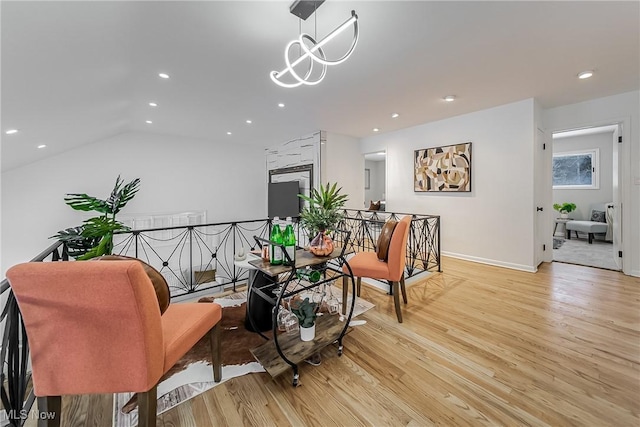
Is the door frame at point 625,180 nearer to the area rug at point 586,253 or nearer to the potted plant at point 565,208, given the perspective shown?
the area rug at point 586,253

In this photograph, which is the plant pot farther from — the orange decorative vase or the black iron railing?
the black iron railing

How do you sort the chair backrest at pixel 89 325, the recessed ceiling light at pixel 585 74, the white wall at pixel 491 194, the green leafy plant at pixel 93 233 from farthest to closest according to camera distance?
the white wall at pixel 491 194 → the recessed ceiling light at pixel 585 74 → the green leafy plant at pixel 93 233 → the chair backrest at pixel 89 325

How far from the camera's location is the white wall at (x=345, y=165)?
5.47 meters

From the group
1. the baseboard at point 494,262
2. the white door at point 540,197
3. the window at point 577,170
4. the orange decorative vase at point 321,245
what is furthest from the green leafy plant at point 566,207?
the orange decorative vase at point 321,245

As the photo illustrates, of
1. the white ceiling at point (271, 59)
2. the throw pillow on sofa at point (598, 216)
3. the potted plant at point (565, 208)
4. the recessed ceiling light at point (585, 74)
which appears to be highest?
the recessed ceiling light at point (585, 74)

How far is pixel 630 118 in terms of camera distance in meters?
3.35

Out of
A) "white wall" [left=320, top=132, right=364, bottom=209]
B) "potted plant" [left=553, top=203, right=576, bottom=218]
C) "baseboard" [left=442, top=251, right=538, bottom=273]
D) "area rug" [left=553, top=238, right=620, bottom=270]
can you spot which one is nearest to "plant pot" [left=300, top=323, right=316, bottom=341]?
"baseboard" [left=442, top=251, right=538, bottom=273]

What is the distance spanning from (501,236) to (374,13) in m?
3.76

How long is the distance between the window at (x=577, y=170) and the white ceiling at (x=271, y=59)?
143 inches

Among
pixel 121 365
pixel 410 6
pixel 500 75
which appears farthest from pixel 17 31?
pixel 500 75

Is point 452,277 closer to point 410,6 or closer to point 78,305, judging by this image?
point 410,6

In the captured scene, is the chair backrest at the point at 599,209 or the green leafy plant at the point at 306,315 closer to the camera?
the green leafy plant at the point at 306,315

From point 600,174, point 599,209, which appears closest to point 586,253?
point 599,209

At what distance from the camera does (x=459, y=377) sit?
1.67 m
